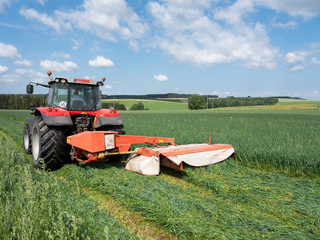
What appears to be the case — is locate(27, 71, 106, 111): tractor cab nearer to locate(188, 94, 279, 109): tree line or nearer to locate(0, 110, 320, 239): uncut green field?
locate(0, 110, 320, 239): uncut green field

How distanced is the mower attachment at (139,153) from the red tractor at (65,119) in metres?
0.44

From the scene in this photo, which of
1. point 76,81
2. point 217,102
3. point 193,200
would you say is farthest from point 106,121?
point 217,102

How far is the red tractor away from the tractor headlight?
734mm

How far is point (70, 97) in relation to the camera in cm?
603

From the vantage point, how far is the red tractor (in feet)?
17.1

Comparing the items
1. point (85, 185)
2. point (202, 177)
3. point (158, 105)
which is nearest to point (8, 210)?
point (85, 185)

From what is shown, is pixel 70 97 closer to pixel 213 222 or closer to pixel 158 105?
pixel 213 222

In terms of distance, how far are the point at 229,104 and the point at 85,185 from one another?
217 ft

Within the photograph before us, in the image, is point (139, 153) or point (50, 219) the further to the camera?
point (139, 153)

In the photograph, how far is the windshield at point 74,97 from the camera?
19.7 ft

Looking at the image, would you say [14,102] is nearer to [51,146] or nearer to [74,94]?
[74,94]

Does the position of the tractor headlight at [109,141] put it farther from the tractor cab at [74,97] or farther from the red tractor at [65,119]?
the tractor cab at [74,97]

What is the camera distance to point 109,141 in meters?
4.91

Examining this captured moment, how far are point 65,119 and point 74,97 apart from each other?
879mm
